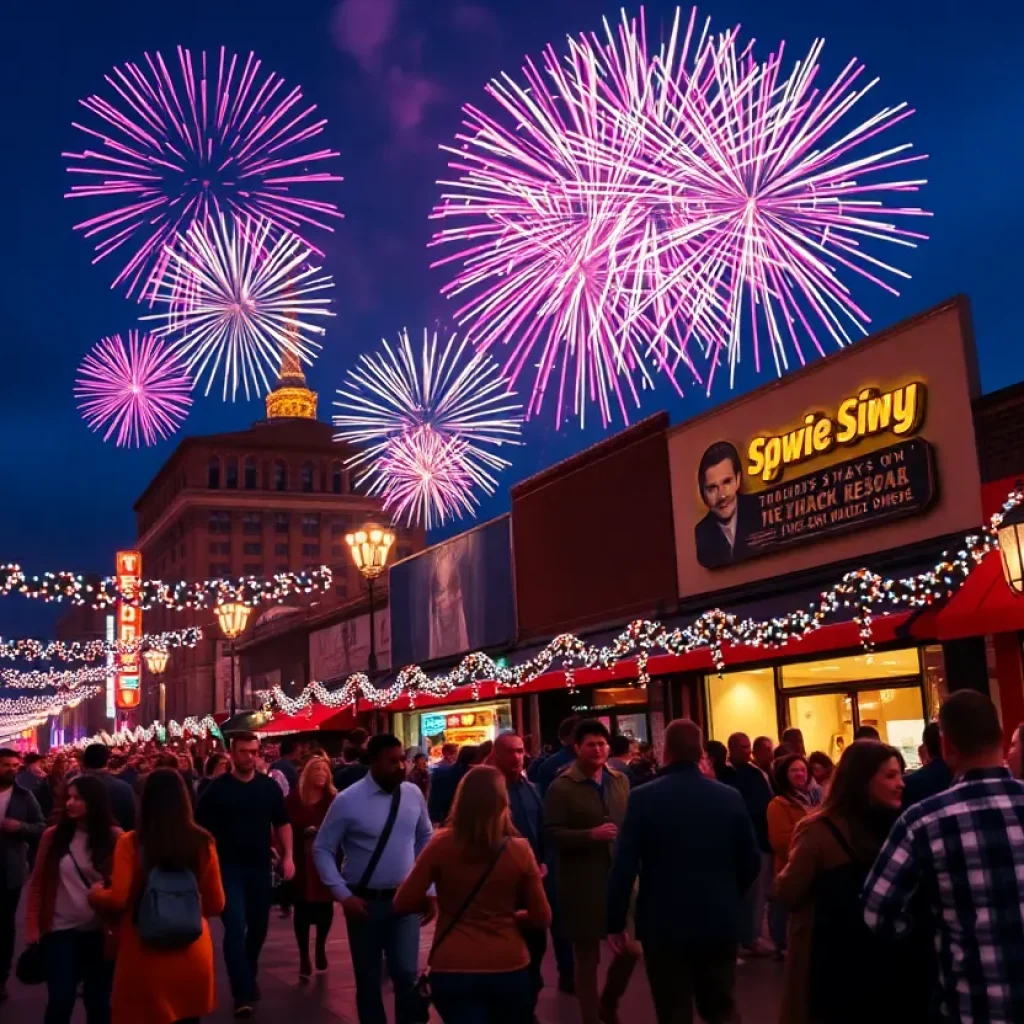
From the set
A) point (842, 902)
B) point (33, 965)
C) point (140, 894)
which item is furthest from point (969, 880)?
point (33, 965)

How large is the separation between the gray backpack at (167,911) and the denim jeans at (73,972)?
132 cm

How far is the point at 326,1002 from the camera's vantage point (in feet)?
32.0

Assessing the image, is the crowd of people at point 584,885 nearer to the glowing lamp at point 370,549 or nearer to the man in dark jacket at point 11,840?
the man in dark jacket at point 11,840

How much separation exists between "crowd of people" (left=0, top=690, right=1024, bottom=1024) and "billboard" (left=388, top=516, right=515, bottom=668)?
2389 cm

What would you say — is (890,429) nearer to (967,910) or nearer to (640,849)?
(640,849)

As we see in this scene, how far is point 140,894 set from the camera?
607 cm

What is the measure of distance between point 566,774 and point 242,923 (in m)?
2.91

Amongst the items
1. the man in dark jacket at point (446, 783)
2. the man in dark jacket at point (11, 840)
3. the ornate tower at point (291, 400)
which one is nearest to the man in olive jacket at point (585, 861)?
the man in dark jacket at point (446, 783)

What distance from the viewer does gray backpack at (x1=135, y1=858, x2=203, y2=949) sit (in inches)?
235

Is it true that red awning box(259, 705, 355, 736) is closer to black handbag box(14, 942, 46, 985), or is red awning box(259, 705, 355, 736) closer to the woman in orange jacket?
the woman in orange jacket

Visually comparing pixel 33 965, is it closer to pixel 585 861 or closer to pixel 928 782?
pixel 585 861

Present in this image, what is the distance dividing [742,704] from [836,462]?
5235mm

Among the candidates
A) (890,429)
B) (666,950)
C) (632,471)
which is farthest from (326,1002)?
(632,471)

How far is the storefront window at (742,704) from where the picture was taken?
894 inches
